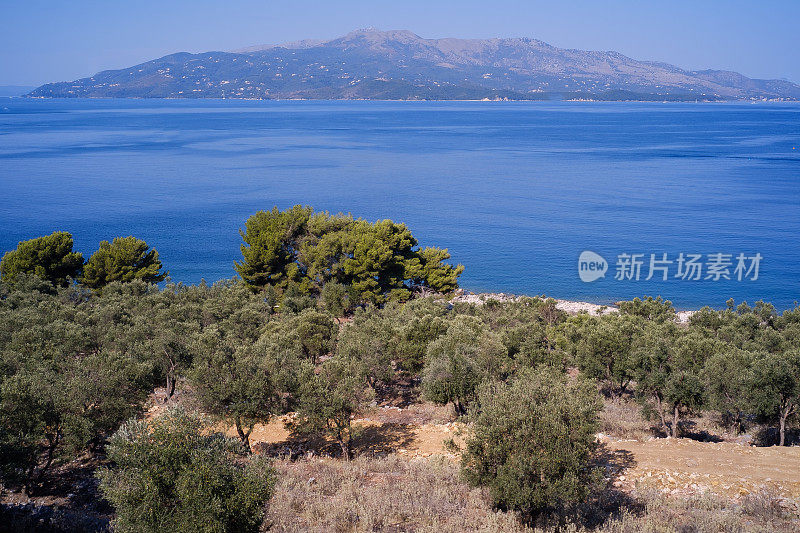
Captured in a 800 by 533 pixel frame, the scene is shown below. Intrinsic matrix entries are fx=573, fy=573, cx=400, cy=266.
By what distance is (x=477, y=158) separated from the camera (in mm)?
111875

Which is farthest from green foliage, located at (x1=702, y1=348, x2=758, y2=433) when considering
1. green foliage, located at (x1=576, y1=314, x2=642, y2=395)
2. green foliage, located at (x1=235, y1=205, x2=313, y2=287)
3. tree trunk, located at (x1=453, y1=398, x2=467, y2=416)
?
green foliage, located at (x1=235, y1=205, x2=313, y2=287)

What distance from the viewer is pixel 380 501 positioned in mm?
10977

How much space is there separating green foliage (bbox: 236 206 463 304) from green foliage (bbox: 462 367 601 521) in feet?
81.6

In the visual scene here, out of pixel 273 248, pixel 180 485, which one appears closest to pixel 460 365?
pixel 180 485

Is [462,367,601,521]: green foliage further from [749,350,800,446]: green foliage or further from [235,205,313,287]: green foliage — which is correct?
[235,205,313,287]: green foliage

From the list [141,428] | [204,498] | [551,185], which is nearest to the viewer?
[204,498]

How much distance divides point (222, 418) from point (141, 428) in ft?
17.7

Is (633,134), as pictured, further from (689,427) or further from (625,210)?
(689,427)

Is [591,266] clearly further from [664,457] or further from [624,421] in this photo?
Answer: [664,457]

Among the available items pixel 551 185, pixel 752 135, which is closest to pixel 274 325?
pixel 551 185

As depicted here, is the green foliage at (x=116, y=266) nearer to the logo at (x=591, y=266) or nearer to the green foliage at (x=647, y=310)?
the green foliage at (x=647, y=310)

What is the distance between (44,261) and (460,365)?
34.0 m

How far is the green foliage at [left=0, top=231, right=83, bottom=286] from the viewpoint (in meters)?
37.7

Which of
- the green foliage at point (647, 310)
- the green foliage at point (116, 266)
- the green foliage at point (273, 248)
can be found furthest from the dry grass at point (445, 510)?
the green foliage at point (116, 266)
